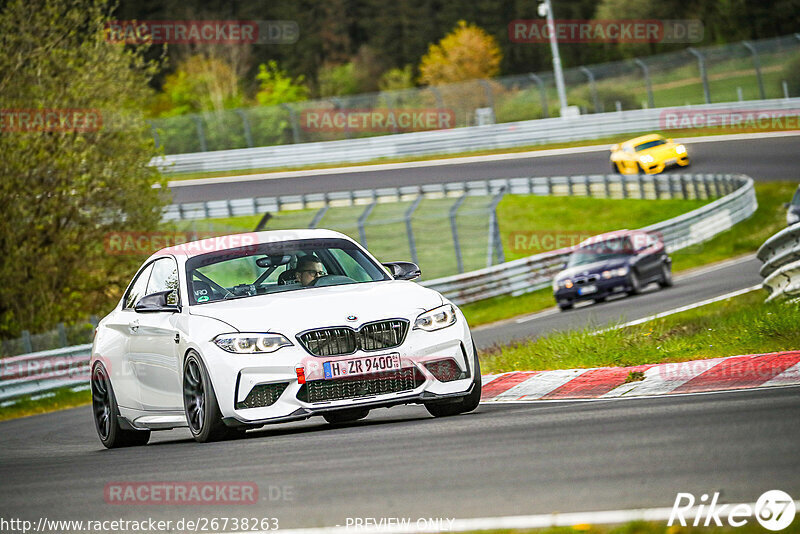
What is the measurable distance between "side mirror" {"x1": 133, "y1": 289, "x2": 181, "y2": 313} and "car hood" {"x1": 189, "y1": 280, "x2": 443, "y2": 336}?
26 centimetres

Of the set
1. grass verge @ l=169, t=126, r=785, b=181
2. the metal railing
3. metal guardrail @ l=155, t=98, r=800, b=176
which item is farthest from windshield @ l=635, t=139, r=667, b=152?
the metal railing

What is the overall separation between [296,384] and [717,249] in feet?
83.4

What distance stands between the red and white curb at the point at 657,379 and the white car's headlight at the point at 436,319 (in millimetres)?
1306

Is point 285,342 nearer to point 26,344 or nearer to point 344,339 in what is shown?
point 344,339

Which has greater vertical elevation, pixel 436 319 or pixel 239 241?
pixel 239 241

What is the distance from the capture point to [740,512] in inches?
190

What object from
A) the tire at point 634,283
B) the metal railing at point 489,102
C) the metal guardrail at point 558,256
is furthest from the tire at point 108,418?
the metal railing at point 489,102

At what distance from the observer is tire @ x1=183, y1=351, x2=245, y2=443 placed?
8969mm

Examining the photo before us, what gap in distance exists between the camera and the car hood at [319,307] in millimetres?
8867

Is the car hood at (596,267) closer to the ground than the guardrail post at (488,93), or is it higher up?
closer to the ground

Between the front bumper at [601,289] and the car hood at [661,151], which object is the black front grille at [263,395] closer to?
the front bumper at [601,289]

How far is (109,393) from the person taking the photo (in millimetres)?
10773
